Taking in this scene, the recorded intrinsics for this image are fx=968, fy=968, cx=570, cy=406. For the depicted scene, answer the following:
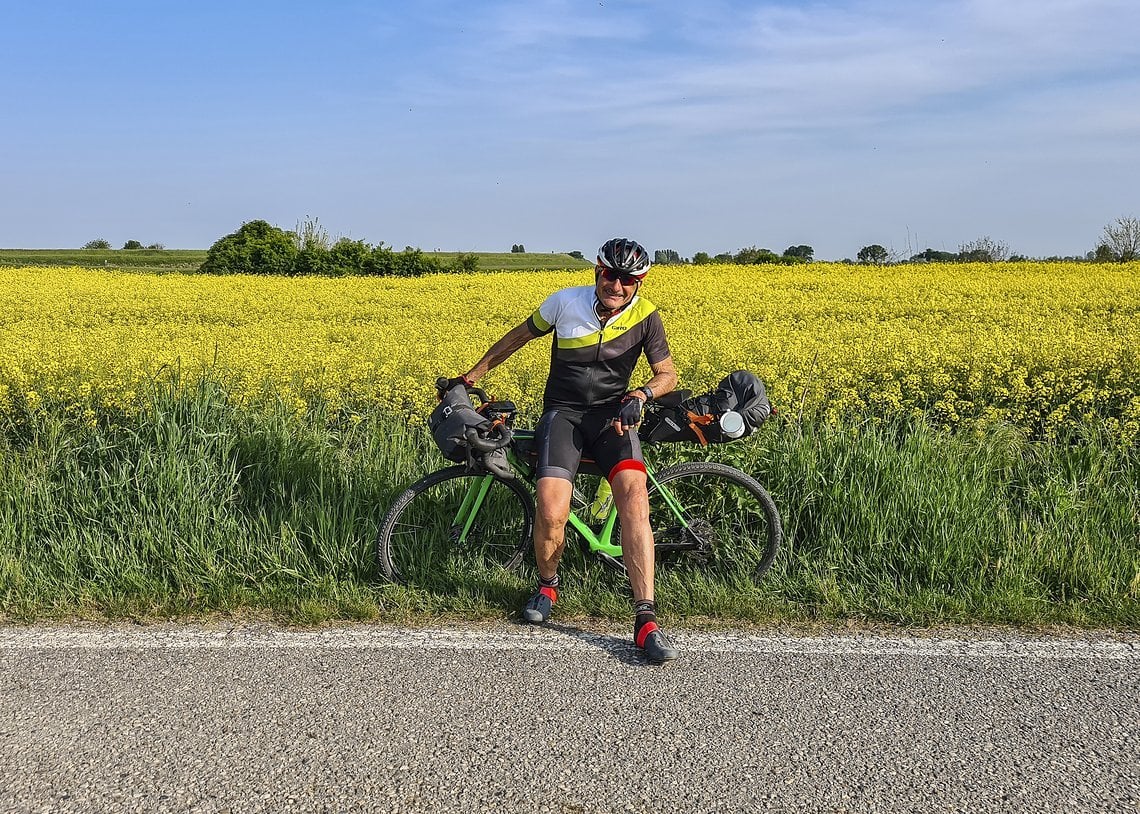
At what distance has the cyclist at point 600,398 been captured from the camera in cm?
413

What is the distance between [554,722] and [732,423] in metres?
1.72

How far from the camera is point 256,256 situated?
35.2 m

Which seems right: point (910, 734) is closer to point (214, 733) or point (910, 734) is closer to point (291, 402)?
point (214, 733)

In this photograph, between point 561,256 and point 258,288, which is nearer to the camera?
point 258,288

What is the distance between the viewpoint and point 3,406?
6.56m

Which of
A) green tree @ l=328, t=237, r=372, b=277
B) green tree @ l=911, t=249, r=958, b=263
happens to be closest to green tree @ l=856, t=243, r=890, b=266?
green tree @ l=911, t=249, r=958, b=263

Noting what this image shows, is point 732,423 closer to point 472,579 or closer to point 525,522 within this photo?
point 525,522

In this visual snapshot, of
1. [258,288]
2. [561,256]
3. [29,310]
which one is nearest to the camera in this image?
[29,310]

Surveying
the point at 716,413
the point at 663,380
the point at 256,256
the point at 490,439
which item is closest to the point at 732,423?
the point at 716,413

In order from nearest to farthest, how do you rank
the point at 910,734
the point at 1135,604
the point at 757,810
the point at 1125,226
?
the point at 757,810 < the point at 910,734 < the point at 1135,604 < the point at 1125,226

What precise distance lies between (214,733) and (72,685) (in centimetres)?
76

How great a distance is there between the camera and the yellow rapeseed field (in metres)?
6.76

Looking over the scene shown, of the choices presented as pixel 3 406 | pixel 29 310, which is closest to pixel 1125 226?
pixel 29 310

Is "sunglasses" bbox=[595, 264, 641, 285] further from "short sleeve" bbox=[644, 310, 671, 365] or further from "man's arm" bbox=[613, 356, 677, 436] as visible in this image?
"man's arm" bbox=[613, 356, 677, 436]
